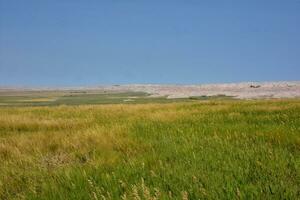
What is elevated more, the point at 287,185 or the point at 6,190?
the point at 287,185

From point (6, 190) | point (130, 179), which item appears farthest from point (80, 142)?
point (130, 179)

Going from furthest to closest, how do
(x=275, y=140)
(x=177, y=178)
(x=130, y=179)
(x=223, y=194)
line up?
1. (x=275, y=140)
2. (x=130, y=179)
3. (x=177, y=178)
4. (x=223, y=194)

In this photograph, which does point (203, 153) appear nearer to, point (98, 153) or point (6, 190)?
point (98, 153)

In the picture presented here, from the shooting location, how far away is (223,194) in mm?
4297

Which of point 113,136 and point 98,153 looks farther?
point 113,136

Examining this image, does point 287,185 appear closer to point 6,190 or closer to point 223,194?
point 223,194

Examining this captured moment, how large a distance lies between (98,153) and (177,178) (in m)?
3.20

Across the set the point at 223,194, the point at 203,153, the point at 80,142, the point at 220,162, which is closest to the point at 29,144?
the point at 80,142

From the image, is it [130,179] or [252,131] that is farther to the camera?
[252,131]

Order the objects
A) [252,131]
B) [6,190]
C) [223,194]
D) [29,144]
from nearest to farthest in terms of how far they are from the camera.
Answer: [223,194] → [6,190] → [252,131] → [29,144]

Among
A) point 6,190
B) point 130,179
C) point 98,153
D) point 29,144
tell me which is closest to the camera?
point 130,179

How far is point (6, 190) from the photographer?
19.2 ft

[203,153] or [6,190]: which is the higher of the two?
[203,153]

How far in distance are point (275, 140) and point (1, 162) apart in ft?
16.7
